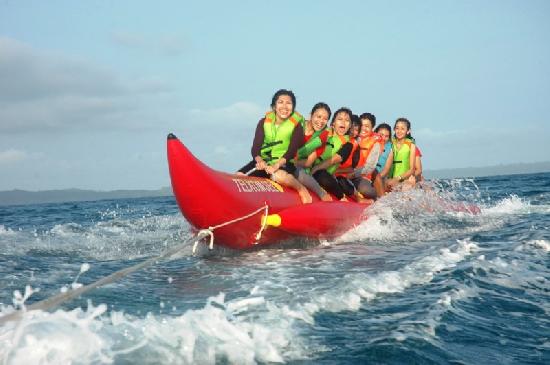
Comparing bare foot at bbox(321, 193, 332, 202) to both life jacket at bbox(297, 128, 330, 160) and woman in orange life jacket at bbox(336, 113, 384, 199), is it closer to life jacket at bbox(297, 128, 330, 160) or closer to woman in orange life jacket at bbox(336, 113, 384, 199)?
life jacket at bbox(297, 128, 330, 160)

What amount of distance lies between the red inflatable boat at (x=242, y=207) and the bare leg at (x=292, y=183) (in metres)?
0.08

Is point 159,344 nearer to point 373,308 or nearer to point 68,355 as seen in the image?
point 68,355

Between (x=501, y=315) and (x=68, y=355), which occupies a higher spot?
(x=68, y=355)

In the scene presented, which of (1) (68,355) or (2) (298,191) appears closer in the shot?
(1) (68,355)

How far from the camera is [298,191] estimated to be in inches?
235

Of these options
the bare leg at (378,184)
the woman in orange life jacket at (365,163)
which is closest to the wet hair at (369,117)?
the woman in orange life jacket at (365,163)

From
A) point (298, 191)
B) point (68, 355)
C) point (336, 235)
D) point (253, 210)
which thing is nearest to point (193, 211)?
point (253, 210)

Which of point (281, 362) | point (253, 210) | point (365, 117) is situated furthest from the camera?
point (365, 117)

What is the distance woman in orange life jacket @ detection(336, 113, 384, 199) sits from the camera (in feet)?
24.7

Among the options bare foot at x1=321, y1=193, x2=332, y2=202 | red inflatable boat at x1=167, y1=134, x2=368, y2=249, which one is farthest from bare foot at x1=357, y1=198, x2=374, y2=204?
red inflatable boat at x1=167, y1=134, x2=368, y2=249

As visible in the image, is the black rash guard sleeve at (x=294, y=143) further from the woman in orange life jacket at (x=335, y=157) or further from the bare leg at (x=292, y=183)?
the woman in orange life jacket at (x=335, y=157)

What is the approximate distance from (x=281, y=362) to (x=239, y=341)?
0.25 m

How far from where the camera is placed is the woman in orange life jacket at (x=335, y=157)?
→ 682 cm

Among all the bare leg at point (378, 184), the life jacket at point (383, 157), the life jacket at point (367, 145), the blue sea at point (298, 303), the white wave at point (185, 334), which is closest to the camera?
the white wave at point (185, 334)
